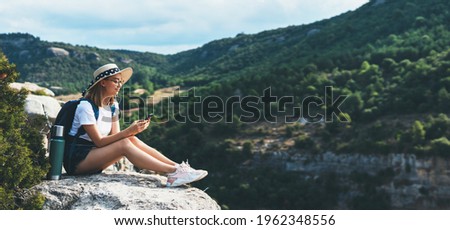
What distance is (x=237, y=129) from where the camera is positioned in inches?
1949

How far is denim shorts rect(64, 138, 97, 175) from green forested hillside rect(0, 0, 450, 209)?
105ft

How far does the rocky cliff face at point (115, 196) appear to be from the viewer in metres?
5.93

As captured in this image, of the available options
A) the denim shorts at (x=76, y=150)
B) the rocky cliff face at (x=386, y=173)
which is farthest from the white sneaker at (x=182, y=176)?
the rocky cliff face at (x=386, y=173)

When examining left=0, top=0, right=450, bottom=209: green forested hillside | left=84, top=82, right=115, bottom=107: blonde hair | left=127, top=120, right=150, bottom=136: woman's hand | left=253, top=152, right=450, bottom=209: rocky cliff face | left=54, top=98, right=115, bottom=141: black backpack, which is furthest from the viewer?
left=0, top=0, right=450, bottom=209: green forested hillside

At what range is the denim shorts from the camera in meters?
6.62

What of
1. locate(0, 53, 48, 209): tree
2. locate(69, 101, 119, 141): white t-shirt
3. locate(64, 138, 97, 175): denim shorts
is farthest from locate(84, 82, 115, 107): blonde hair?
locate(0, 53, 48, 209): tree

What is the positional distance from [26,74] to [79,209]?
85.6 meters

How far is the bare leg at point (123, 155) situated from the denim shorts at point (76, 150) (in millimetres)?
56

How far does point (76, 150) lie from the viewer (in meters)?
6.63

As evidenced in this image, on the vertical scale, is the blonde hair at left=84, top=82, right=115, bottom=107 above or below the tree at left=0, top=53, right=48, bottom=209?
above

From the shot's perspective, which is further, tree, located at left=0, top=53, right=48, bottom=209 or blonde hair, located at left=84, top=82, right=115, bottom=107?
blonde hair, located at left=84, top=82, right=115, bottom=107

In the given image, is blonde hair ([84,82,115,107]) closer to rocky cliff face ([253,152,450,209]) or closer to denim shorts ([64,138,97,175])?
denim shorts ([64,138,97,175])

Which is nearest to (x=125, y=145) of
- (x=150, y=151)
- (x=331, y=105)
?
(x=150, y=151)

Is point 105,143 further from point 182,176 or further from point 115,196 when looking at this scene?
point 182,176
